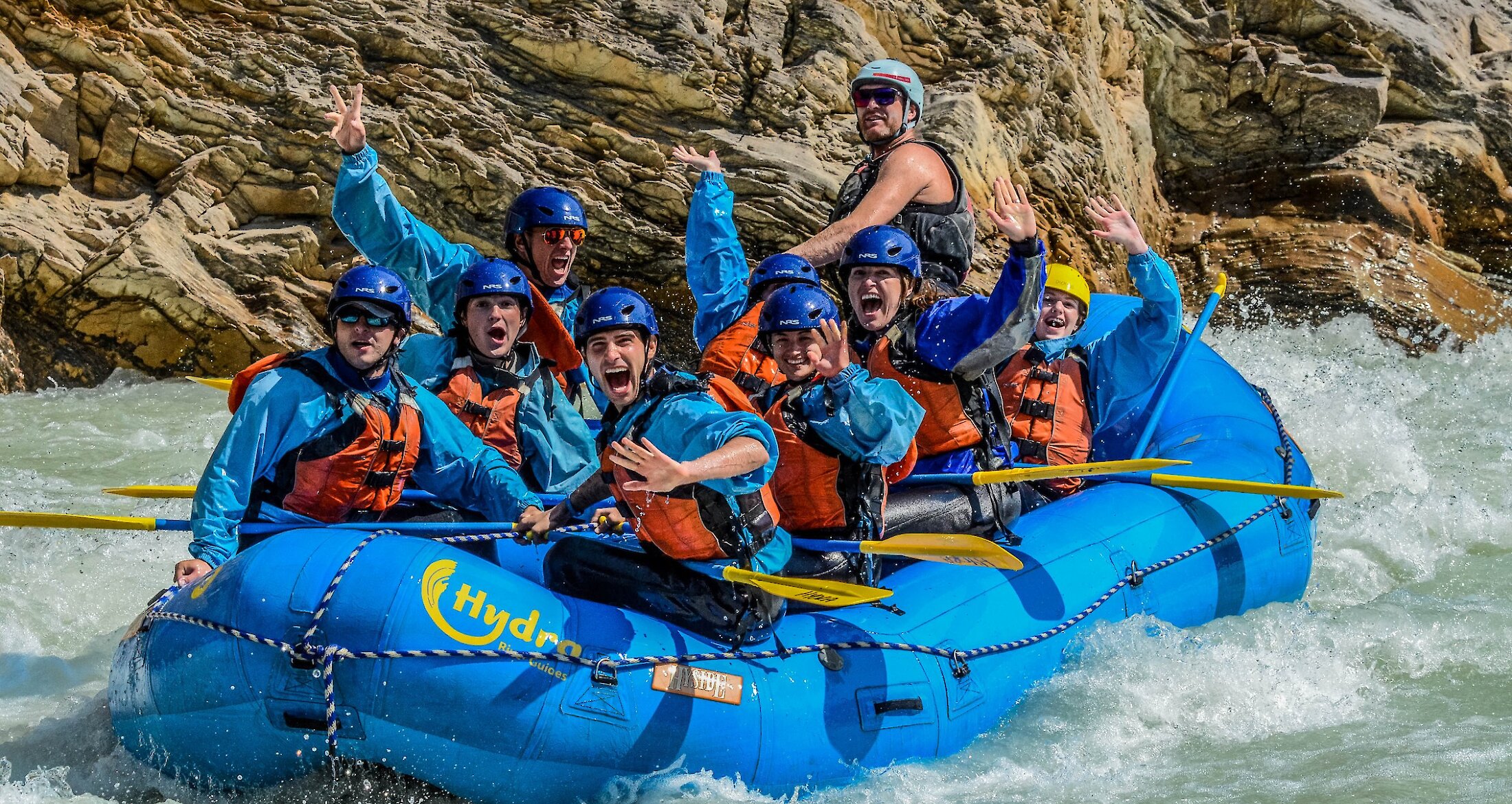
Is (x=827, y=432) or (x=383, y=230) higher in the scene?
(x=827, y=432)

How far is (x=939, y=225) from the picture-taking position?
17.2ft

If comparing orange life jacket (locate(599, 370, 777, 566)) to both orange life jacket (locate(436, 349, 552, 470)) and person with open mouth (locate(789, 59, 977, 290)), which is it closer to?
orange life jacket (locate(436, 349, 552, 470))

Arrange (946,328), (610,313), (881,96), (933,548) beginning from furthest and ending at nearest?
(881,96)
(946,328)
(933,548)
(610,313)

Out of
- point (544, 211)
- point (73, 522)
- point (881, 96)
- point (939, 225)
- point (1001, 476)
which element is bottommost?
→ point (73, 522)

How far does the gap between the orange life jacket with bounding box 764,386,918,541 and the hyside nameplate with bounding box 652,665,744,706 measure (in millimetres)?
586

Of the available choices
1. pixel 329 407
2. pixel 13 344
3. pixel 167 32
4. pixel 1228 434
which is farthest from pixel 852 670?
pixel 167 32

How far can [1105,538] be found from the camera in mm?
4922

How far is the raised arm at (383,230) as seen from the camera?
17.1 ft

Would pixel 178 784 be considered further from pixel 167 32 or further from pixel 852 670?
pixel 167 32

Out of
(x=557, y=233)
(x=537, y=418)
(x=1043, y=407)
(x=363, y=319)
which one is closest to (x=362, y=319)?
(x=363, y=319)

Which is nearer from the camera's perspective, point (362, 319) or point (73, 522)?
point (362, 319)

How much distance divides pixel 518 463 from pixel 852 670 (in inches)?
61.5

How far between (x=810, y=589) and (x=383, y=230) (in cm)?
240

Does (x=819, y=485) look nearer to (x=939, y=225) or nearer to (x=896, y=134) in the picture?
(x=939, y=225)
